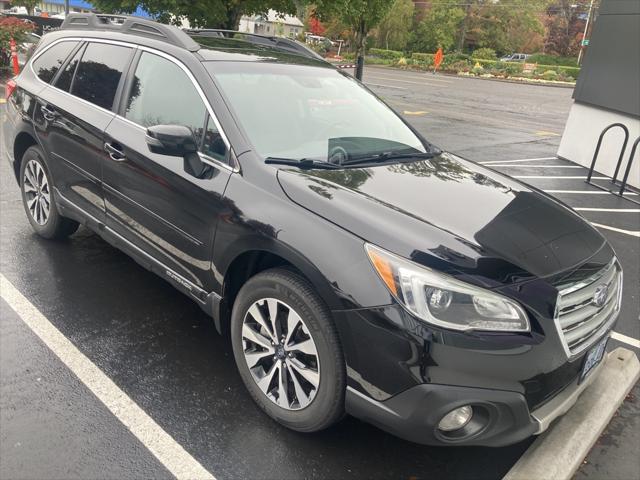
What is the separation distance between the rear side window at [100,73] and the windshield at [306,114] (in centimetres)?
93

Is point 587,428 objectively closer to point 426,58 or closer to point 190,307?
point 190,307

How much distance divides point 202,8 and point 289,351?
→ 28.5 ft

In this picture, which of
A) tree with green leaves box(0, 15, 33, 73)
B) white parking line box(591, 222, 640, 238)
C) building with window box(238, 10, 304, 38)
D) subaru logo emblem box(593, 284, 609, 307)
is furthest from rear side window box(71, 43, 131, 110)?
tree with green leaves box(0, 15, 33, 73)

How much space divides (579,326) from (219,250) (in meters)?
1.78

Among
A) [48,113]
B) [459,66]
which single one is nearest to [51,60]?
[48,113]

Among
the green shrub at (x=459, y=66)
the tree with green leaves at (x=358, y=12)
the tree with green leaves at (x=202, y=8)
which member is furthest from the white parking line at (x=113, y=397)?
the green shrub at (x=459, y=66)

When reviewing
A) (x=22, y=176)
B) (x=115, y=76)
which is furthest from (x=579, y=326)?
(x=22, y=176)

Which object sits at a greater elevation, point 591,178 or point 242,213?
point 242,213

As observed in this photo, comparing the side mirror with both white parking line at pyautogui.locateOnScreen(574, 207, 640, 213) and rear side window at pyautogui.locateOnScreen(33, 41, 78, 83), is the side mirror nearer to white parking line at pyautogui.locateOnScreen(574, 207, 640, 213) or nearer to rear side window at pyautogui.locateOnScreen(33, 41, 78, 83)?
rear side window at pyautogui.locateOnScreen(33, 41, 78, 83)

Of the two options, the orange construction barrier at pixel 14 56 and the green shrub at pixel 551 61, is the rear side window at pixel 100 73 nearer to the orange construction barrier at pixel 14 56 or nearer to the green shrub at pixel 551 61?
the orange construction barrier at pixel 14 56

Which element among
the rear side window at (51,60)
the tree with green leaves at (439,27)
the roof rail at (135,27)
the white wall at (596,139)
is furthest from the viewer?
the tree with green leaves at (439,27)

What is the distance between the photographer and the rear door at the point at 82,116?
149 inches

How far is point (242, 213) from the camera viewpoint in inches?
109

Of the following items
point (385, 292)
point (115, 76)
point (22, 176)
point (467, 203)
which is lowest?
point (22, 176)
